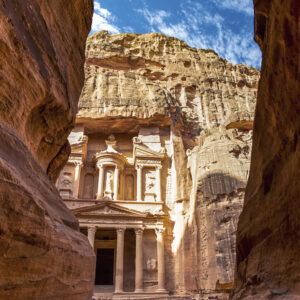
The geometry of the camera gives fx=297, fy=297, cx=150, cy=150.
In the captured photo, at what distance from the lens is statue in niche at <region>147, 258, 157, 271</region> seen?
64.9ft

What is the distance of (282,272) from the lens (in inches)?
102

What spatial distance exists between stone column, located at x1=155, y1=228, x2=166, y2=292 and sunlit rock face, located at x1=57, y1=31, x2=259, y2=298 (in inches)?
34.4

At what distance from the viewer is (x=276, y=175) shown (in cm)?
304

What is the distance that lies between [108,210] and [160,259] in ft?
15.7

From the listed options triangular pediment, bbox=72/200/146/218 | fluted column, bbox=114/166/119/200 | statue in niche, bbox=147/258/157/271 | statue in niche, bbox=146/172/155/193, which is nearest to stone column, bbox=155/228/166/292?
statue in niche, bbox=147/258/157/271

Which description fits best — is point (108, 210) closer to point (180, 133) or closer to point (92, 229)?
point (92, 229)

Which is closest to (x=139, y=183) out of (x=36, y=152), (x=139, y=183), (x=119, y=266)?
(x=139, y=183)

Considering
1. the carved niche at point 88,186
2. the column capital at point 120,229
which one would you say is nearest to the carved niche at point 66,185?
the carved niche at point 88,186

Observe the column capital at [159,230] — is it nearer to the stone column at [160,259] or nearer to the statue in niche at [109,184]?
the stone column at [160,259]

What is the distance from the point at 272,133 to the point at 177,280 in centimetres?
1848

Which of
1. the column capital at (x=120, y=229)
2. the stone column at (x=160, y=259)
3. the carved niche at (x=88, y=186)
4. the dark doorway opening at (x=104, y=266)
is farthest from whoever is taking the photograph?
the carved niche at (x=88, y=186)

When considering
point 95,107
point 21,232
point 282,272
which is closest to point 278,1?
point 282,272

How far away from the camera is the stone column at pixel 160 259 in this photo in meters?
19.0

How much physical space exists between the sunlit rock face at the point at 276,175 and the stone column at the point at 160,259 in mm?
16636
